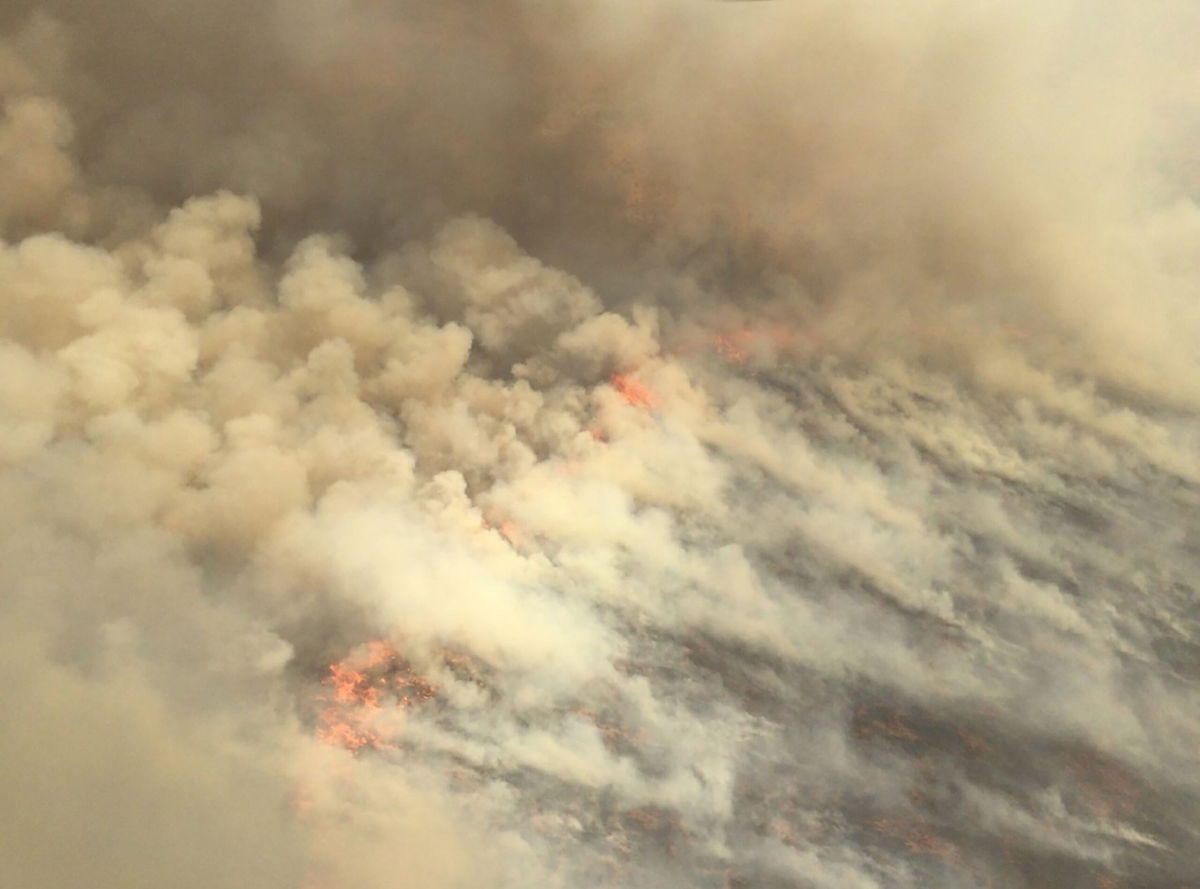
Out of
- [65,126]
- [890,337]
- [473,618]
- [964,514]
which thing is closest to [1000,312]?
[890,337]

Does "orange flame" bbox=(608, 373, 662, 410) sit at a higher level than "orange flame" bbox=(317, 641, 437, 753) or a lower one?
higher

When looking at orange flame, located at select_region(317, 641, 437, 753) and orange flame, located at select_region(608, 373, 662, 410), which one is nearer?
orange flame, located at select_region(317, 641, 437, 753)

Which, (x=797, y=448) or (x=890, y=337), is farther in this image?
(x=890, y=337)

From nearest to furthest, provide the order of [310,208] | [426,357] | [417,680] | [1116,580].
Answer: [417,680], [1116,580], [426,357], [310,208]

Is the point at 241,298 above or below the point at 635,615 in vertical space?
above

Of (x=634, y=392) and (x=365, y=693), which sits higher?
(x=634, y=392)

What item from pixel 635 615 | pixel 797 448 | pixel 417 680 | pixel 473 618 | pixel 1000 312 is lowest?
pixel 417 680

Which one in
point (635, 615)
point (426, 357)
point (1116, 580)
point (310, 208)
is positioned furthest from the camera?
point (310, 208)

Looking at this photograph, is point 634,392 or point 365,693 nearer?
point 365,693

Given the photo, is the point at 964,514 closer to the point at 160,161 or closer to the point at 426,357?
the point at 426,357

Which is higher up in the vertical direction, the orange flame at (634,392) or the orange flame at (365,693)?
the orange flame at (634,392)

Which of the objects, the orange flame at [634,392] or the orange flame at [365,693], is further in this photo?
the orange flame at [634,392]
